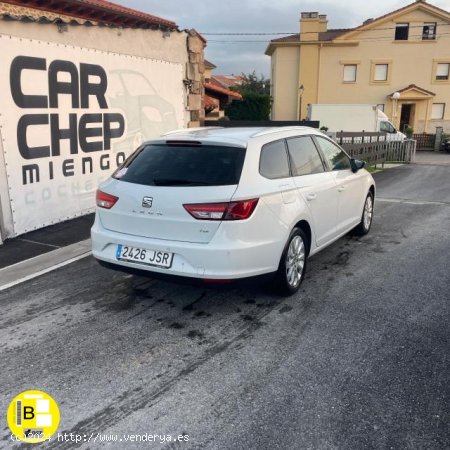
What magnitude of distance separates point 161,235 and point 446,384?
2.49m

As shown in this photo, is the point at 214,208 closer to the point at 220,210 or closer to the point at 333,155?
the point at 220,210

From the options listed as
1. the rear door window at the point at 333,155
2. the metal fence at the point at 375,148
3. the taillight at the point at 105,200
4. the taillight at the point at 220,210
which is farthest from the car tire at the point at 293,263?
the metal fence at the point at 375,148

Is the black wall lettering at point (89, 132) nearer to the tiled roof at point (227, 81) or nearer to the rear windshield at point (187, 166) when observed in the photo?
the rear windshield at point (187, 166)

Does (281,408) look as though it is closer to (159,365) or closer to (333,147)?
(159,365)

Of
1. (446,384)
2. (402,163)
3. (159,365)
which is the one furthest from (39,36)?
(402,163)

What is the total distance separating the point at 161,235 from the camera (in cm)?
400

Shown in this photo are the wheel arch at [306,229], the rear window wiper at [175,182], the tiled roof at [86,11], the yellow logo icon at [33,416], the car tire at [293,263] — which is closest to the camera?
the yellow logo icon at [33,416]

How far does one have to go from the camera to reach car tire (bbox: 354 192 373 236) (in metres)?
6.79

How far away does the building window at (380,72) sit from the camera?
36.5 meters

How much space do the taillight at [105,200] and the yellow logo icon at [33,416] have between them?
1.84 metres

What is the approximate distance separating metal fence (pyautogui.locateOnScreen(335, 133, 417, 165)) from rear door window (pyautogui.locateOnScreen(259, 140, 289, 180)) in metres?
9.35

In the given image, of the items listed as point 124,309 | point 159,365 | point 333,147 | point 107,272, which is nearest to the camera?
point 159,365

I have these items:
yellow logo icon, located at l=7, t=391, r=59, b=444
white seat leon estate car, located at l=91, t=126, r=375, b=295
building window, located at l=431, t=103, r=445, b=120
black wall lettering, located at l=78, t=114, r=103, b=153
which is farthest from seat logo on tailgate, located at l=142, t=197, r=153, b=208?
building window, located at l=431, t=103, r=445, b=120

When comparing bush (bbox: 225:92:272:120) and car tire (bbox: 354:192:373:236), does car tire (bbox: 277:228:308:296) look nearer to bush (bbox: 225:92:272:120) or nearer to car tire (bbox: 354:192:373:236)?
car tire (bbox: 354:192:373:236)
